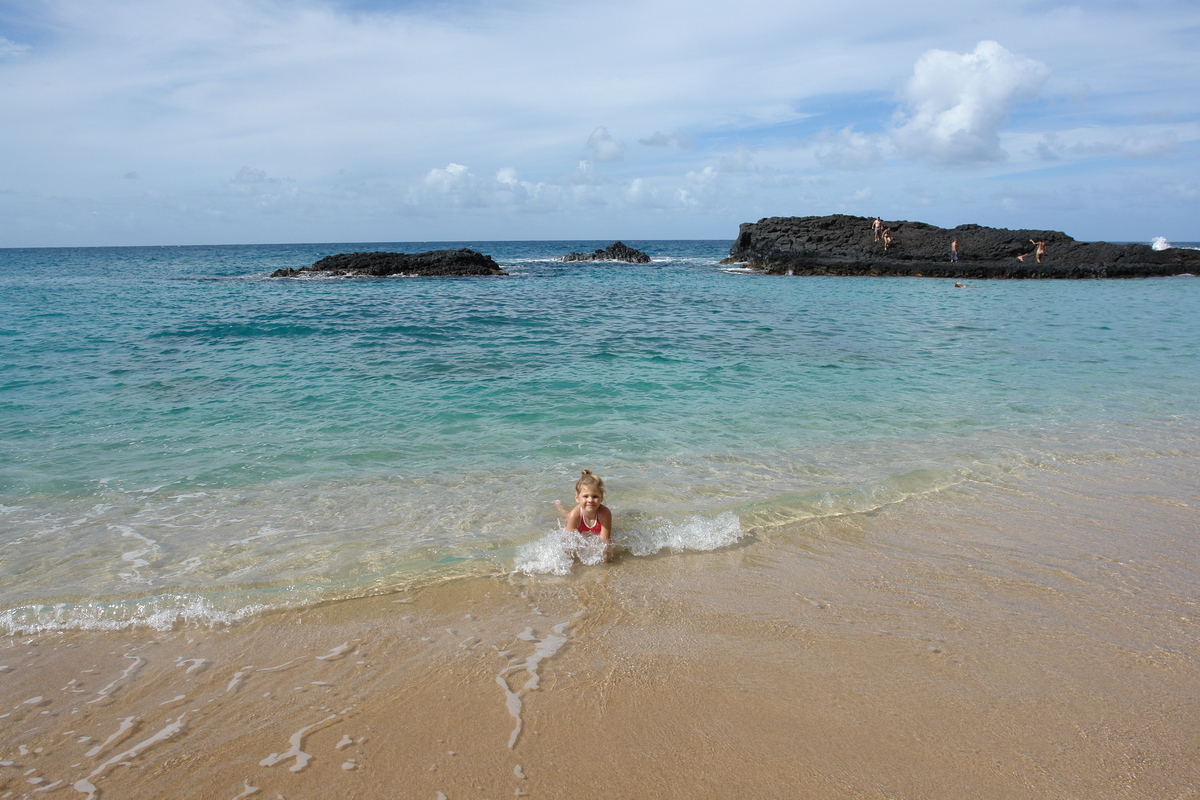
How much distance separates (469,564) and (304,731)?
172 centimetres

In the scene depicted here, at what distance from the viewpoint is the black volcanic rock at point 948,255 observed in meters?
35.1

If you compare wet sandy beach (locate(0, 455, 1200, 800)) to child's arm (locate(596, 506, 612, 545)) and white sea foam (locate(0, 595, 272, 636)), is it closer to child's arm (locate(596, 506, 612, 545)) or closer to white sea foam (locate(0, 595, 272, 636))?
white sea foam (locate(0, 595, 272, 636))

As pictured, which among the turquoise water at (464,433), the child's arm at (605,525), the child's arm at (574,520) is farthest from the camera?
the child's arm at (574,520)

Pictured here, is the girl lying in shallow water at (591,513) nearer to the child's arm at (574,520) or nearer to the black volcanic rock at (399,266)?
the child's arm at (574,520)

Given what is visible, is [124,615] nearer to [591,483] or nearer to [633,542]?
[591,483]

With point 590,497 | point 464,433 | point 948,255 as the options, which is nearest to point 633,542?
point 590,497

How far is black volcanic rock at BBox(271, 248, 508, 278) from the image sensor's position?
34.5 meters

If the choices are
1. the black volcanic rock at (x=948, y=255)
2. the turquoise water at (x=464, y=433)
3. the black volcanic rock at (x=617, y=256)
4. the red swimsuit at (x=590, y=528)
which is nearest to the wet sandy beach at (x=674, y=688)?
the red swimsuit at (x=590, y=528)

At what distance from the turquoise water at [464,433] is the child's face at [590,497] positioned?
1.16ft

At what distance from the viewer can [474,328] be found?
16109 millimetres

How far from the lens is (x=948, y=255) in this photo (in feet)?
127

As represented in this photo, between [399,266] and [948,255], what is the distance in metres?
32.3

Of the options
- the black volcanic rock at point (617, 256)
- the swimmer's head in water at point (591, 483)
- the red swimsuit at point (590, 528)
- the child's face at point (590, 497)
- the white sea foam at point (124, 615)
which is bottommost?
the white sea foam at point (124, 615)

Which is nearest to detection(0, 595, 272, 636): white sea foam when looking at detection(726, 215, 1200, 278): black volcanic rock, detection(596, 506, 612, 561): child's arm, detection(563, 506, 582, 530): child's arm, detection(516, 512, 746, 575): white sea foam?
detection(516, 512, 746, 575): white sea foam
